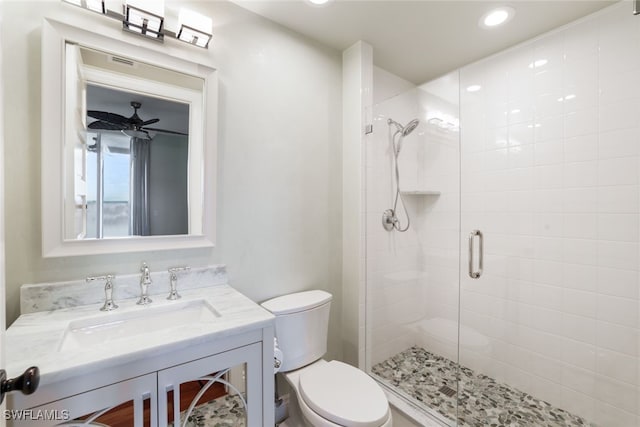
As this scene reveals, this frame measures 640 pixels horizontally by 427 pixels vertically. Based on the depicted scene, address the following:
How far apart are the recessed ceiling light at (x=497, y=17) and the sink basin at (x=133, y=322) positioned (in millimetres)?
2193

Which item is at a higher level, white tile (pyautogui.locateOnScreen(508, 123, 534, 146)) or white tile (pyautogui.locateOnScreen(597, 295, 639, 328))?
white tile (pyautogui.locateOnScreen(508, 123, 534, 146))

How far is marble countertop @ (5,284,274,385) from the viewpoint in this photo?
812mm

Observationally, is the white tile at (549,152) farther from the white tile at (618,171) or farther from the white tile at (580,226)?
the white tile at (580,226)

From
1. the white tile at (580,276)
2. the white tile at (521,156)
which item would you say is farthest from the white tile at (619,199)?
the white tile at (521,156)

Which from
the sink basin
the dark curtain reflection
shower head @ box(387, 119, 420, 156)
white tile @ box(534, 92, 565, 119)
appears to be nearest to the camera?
the sink basin

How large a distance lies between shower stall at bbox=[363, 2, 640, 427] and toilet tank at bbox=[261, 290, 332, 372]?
48 centimetres

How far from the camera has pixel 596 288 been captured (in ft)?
5.58

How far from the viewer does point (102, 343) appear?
3.49ft

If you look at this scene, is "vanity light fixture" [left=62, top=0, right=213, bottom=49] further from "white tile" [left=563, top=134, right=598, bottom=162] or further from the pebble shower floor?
the pebble shower floor

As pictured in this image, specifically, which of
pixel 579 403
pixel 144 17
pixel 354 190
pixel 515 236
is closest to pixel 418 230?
pixel 515 236

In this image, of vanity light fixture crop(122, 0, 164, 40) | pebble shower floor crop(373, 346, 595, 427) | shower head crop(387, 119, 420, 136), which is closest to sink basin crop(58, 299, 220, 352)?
vanity light fixture crop(122, 0, 164, 40)

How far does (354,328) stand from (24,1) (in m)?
2.32

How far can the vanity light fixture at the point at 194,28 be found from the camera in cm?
140

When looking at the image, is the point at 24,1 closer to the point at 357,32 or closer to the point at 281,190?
the point at 281,190
